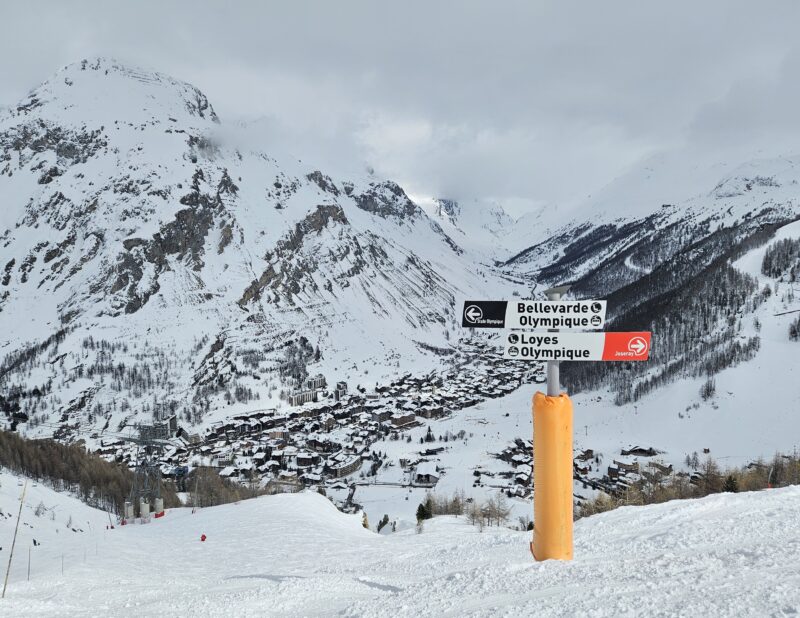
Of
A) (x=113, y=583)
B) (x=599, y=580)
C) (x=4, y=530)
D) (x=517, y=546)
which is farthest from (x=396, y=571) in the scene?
(x=4, y=530)

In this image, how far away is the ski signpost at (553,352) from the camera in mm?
5855

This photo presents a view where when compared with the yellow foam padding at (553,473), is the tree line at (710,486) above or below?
below

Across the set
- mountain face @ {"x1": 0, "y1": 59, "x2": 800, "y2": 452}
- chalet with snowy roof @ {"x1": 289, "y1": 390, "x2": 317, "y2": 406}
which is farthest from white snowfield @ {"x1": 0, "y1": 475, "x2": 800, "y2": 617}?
chalet with snowy roof @ {"x1": 289, "y1": 390, "x2": 317, "y2": 406}

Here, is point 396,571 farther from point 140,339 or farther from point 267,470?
point 140,339

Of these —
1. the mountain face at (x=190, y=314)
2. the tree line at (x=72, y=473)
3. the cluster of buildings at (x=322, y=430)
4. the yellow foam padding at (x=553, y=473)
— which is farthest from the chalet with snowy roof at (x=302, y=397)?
the yellow foam padding at (x=553, y=473)

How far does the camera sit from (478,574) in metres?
6.48

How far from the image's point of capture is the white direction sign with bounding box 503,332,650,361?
5.71m

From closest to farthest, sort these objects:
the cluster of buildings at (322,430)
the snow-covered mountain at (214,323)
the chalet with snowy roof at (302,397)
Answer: the cluster of buildings at (322,430)
the snow-covered mountain at (214,323)
the chalet with snowy roof at (302,397)

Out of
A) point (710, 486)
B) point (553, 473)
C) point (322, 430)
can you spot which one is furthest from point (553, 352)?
point (322, 430)

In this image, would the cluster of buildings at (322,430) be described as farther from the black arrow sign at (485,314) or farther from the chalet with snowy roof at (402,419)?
the black arrow sign at (485,314)

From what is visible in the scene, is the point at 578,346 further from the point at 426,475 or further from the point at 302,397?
the point at 302,397

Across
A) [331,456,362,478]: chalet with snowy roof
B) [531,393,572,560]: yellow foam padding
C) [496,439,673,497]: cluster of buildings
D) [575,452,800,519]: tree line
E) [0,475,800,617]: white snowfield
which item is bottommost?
[331,456,362,478]: chalet with snowy roof

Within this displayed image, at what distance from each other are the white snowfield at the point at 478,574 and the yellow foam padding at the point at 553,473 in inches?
12.6

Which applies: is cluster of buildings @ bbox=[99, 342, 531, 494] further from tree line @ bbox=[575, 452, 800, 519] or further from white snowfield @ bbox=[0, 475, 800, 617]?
white snowfield @ bbox=[0, 475, 800, 617]
